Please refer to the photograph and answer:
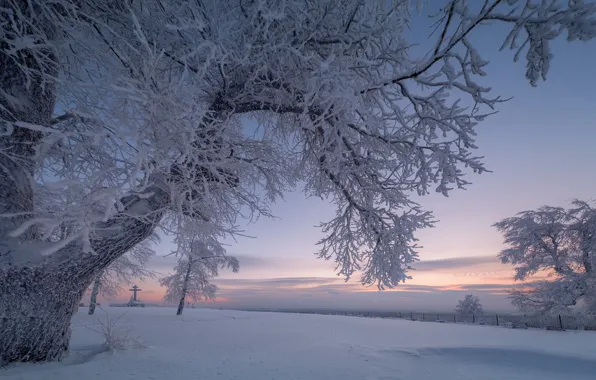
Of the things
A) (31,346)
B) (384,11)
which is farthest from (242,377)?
(384,11)

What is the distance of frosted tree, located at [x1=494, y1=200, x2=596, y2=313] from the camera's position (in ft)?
58.7

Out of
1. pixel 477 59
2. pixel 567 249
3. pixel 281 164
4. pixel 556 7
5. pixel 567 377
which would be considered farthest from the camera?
pixel 567 249

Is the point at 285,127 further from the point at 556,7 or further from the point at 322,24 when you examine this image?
the point at 556,7

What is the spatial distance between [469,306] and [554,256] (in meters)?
17.6

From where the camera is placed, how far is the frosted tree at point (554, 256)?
17906mm

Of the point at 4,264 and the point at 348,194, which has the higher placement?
the point at 348,194

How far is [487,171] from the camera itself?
3.82 metres

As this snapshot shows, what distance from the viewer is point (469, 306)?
114ft

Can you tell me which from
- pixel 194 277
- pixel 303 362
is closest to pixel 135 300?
pixel 194 277

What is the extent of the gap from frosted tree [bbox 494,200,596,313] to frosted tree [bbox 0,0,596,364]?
750 inches

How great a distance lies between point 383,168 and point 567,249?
2178cm

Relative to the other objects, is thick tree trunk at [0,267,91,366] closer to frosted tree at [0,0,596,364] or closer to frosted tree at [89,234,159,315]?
frosted tree at [0,0,596,364]

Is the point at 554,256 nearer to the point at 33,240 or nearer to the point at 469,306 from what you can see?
the point at 469,306

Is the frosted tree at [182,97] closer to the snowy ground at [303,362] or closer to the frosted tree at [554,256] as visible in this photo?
the snowy ground at [303,362]
